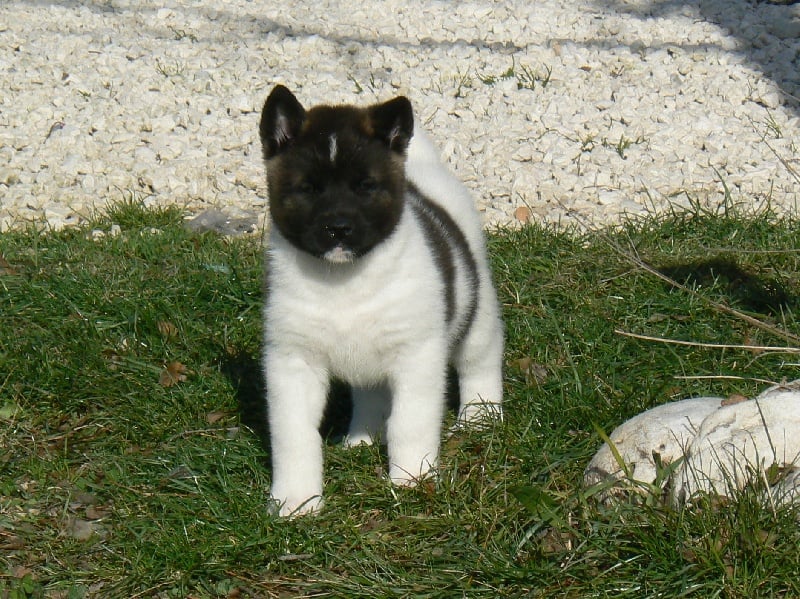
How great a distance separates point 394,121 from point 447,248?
78 centimetres

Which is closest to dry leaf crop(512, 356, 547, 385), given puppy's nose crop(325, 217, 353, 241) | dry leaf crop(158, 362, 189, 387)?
puppy's nose crop(325, 217, 353, 241)

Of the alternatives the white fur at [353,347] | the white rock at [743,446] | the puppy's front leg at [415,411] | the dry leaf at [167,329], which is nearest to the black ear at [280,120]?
the white fur at [353,347]

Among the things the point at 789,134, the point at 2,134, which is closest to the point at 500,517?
the point at 789,134

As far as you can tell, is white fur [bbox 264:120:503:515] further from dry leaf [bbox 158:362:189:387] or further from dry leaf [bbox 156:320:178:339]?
dry leaf [bbox 156:320:178:339]

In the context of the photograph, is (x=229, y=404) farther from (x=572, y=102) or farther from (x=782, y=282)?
(x=572, y=102)

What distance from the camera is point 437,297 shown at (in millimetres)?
5082

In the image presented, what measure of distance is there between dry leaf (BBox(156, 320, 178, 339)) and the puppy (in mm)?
1399

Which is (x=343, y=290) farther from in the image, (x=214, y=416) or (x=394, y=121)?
(x=214, y=416)

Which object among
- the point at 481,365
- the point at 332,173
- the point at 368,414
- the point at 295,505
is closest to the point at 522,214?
the point at 481,365

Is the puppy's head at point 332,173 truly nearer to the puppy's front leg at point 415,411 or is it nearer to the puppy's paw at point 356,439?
the puppy's front leg at point 415,411

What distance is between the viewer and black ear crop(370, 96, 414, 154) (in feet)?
16.2

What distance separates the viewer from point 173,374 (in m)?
5.98

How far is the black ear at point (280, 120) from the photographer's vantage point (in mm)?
4781

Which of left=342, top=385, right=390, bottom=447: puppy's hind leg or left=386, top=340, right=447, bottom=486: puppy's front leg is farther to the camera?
left=342, top=385, right=390, bottom=447: puppy's hind leg
